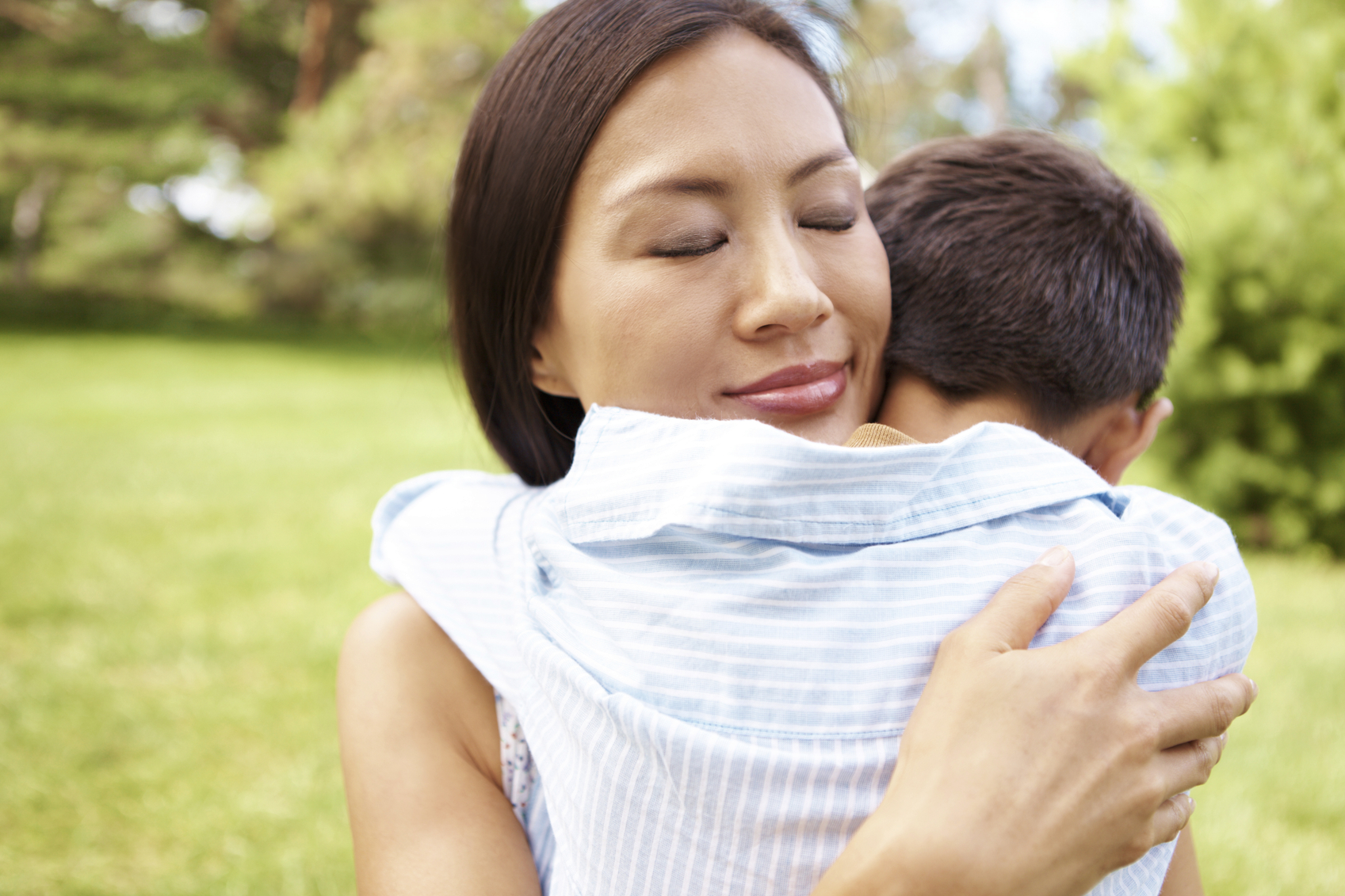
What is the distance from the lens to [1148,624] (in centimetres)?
104

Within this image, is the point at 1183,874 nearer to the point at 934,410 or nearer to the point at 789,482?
the point at 934,410

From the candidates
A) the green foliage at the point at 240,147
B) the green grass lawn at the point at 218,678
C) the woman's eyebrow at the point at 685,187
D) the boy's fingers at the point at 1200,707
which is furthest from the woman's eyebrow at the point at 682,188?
the green foliage at the point at 240,147

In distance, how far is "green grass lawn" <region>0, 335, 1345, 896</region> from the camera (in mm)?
2854

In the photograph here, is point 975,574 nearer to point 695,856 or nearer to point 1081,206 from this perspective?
point 695,856

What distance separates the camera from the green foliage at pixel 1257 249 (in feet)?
18.0

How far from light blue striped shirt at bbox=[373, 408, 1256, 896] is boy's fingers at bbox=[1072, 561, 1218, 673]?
5 cm

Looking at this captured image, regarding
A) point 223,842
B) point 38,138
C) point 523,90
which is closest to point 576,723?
point 523,90

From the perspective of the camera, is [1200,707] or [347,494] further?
[347,494]

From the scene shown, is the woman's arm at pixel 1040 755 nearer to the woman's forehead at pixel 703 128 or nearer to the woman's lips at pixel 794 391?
the woman's lips at pixel 794 391

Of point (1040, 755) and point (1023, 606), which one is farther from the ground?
point (1023, 606)

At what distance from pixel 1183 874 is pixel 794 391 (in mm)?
905

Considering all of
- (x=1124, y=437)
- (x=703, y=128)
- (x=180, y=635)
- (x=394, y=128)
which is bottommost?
(x=180, y=635)

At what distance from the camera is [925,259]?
164 cm

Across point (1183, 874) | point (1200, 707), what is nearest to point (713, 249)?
point (1200, 707)
